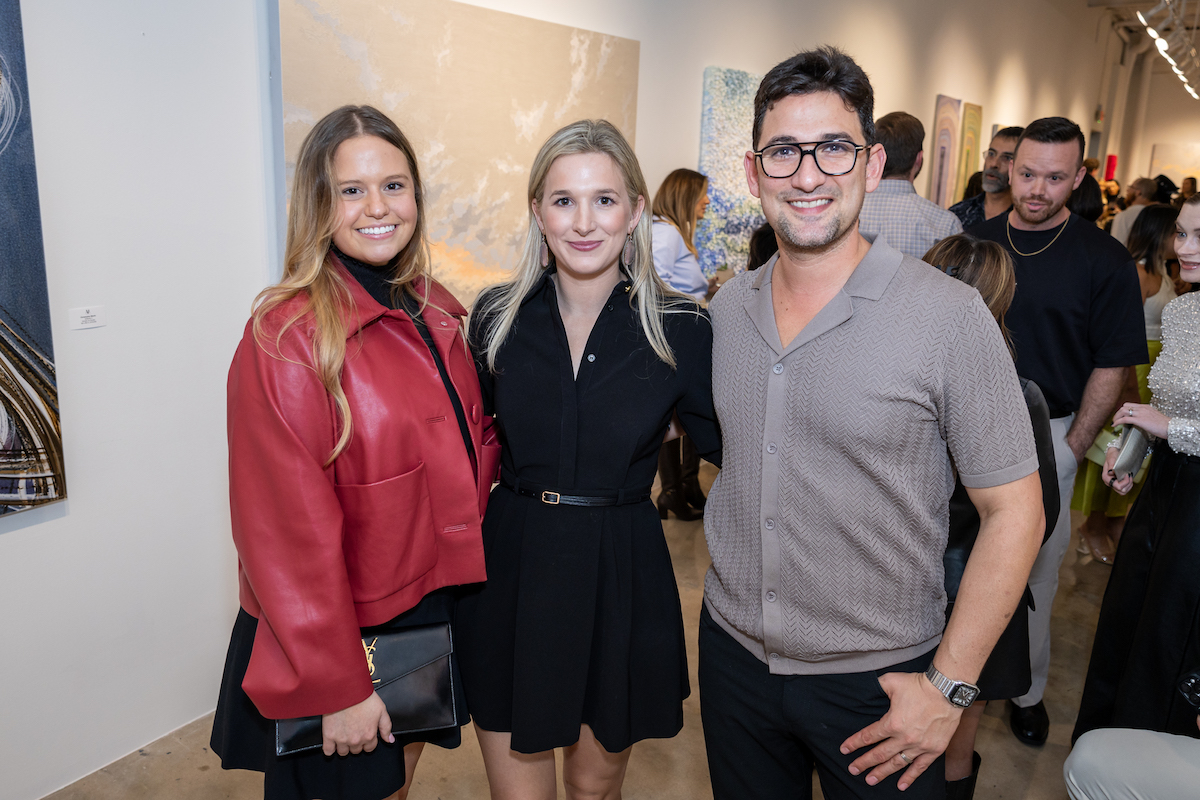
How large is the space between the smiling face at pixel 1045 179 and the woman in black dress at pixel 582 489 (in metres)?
1.75

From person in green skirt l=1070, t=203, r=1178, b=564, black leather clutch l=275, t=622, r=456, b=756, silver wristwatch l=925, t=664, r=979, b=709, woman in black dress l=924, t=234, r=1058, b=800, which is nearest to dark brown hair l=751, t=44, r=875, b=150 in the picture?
woman in black dress l=924, t=234, r=1058, b=800

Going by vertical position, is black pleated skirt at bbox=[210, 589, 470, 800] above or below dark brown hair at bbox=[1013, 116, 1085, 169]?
below

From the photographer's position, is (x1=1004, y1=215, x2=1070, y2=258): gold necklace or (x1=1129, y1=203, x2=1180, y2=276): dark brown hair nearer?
(x1=1004, y1=215, x2=1070, y2=258): gold necklace

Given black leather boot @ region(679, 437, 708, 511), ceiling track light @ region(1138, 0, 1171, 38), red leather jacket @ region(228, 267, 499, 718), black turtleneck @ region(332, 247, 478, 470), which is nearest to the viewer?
red leather jacket @ region(228, 267, 499, 718)

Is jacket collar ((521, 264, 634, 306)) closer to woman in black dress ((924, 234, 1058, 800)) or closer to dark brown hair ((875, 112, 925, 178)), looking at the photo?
woman in black dress ((924, 234, 1058, 800))

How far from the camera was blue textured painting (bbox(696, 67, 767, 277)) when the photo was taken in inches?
197

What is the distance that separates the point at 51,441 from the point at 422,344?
1362 millimetres

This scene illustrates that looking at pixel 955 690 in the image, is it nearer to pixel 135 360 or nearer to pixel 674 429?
pixel 674 429

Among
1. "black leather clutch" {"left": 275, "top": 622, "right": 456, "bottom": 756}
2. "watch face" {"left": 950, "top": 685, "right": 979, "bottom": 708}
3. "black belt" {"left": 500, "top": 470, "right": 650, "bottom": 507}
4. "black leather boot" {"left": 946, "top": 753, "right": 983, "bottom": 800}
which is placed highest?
"black belt" {"left": 500, "top": 470, "right": 650, "bottom": 507}

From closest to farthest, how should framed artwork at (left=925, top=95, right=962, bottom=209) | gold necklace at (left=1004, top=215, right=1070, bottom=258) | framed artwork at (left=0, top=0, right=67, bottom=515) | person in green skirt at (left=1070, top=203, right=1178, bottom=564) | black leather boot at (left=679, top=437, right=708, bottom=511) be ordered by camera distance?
1. framed artwork at (left=0, top=0, right=67, bottom=515)
2. gold necklace at (left=1004, top=215, right=1070, bottom=258)
3. person in green skirt at (left=1070, top=203, right=1178, bottom=564)
4. black leather boot at (left=679, top=437, right=708, bottom=511)
5. framed artwork at (left=925, top=95, right=962, bottom=209)

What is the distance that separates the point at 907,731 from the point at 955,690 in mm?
105

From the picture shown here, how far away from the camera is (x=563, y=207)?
1805 mm

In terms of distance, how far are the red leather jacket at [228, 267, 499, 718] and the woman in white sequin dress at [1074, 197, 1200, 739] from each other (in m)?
1.93

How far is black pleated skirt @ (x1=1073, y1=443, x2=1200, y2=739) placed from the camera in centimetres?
226
